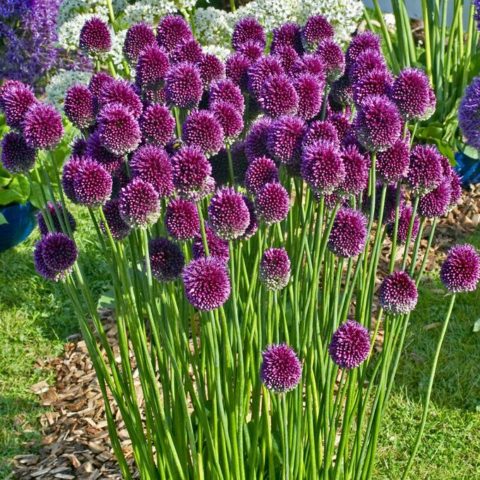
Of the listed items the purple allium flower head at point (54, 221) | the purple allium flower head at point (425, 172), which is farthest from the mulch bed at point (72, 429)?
the purple allium flower head at point (425, 172)

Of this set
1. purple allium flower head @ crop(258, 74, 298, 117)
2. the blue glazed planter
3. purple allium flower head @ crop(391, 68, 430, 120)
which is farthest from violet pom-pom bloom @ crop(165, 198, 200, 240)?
the blue glazed planter

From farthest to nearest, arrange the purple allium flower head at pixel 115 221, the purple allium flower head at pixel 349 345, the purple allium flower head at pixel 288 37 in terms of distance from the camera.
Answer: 1. the purple allium flower head at pixel 288 37
2. the purple allium flower head at pixel 115 221
3. the purple allium flower head at pixel 349 345

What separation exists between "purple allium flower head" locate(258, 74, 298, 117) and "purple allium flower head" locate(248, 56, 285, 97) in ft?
0.26

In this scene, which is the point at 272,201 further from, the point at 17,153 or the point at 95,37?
the point at 95,37

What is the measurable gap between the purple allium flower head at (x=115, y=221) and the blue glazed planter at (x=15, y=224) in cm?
260

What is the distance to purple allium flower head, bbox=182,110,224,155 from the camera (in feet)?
5.25

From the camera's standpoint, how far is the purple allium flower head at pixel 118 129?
1.59m

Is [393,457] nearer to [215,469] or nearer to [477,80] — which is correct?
[215,469]

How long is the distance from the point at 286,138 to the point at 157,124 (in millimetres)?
276

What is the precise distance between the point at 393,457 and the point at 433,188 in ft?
4.74

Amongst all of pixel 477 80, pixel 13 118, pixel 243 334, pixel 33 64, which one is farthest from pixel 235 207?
pixel 33 64

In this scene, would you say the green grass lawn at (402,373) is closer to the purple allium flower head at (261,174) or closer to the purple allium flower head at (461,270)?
the purple allium flower head at (461,270)

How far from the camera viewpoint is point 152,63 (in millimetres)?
1792

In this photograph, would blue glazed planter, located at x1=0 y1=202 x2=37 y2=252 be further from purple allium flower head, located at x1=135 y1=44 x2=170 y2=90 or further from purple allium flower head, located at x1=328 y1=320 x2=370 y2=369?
purple allium flower head, located at x1=328 y1=320 x2=370 y2=369
